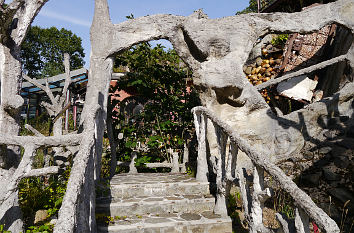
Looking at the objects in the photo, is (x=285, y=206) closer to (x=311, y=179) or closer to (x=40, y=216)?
(x=311, y=179)

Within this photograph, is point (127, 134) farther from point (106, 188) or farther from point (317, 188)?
point (317, 188)

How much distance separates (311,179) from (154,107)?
156 inches

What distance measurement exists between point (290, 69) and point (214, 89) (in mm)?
4025

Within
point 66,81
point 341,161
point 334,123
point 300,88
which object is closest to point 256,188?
point 341,161

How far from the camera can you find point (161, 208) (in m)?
3.46

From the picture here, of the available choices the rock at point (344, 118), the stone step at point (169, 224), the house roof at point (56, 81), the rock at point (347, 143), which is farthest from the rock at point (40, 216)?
Result: the house roof at point (56, 81)

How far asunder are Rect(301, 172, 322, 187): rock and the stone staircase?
64.1 inches

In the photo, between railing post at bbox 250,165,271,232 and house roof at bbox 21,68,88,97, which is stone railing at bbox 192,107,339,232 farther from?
house roof at bbox 21,68,88,97

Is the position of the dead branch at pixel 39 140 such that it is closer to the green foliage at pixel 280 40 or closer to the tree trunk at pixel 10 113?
the tree trunk at pixel 10 113

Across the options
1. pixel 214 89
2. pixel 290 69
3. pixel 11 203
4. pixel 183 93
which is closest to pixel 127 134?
pixel 183 93

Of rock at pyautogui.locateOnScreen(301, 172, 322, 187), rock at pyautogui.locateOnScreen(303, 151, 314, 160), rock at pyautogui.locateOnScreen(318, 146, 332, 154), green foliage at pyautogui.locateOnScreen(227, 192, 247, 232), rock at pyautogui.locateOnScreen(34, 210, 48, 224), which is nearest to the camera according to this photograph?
green foliage at pyautogui.locateOnScreen(227, 192, 247, 232)

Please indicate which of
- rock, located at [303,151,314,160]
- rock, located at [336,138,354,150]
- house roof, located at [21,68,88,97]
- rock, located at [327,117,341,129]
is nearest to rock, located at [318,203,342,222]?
rock, located at [303,151,314,160]

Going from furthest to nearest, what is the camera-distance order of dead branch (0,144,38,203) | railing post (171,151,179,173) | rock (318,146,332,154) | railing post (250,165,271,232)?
railing post (171,151,179,173), rock (318,146,332,154), railing post (250,165,271,232), dead branch (0,144,38,203)

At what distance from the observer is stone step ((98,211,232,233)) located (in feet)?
9.60
